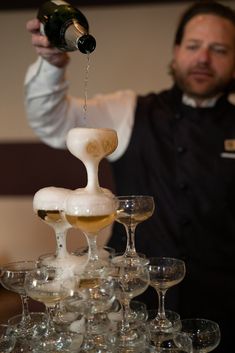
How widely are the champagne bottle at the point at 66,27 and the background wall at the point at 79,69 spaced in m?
1.24

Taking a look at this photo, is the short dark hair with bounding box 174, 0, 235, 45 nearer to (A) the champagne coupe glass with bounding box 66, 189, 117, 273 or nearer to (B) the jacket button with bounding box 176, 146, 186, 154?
(B) the jacket button with bounding box 176, 146, 186, 154

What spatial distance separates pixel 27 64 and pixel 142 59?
506 millimetres

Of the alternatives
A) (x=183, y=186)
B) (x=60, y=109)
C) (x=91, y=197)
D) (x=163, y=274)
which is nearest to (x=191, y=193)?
(x=183, y=186)

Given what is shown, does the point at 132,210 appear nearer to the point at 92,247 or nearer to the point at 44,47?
the point at 92,247

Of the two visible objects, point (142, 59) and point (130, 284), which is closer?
point (130, 284)

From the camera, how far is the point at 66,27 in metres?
0.76

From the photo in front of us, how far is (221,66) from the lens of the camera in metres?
1.50

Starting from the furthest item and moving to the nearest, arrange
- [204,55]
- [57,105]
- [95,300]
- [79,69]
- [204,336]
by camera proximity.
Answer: [79,69]
[204,55]
[57,105]
[204,336]
[95,300]

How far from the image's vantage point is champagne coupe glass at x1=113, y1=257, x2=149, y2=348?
612 millimetres

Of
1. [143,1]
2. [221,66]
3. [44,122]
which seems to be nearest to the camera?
[44,122]

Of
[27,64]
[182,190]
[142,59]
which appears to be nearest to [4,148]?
[27,64]

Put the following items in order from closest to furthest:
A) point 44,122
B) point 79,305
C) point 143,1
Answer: point 79,305 < point 44,122 < point 143,1

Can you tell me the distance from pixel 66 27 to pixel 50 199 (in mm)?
295

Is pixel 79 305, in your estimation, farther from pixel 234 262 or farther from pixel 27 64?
pixel 27 64
